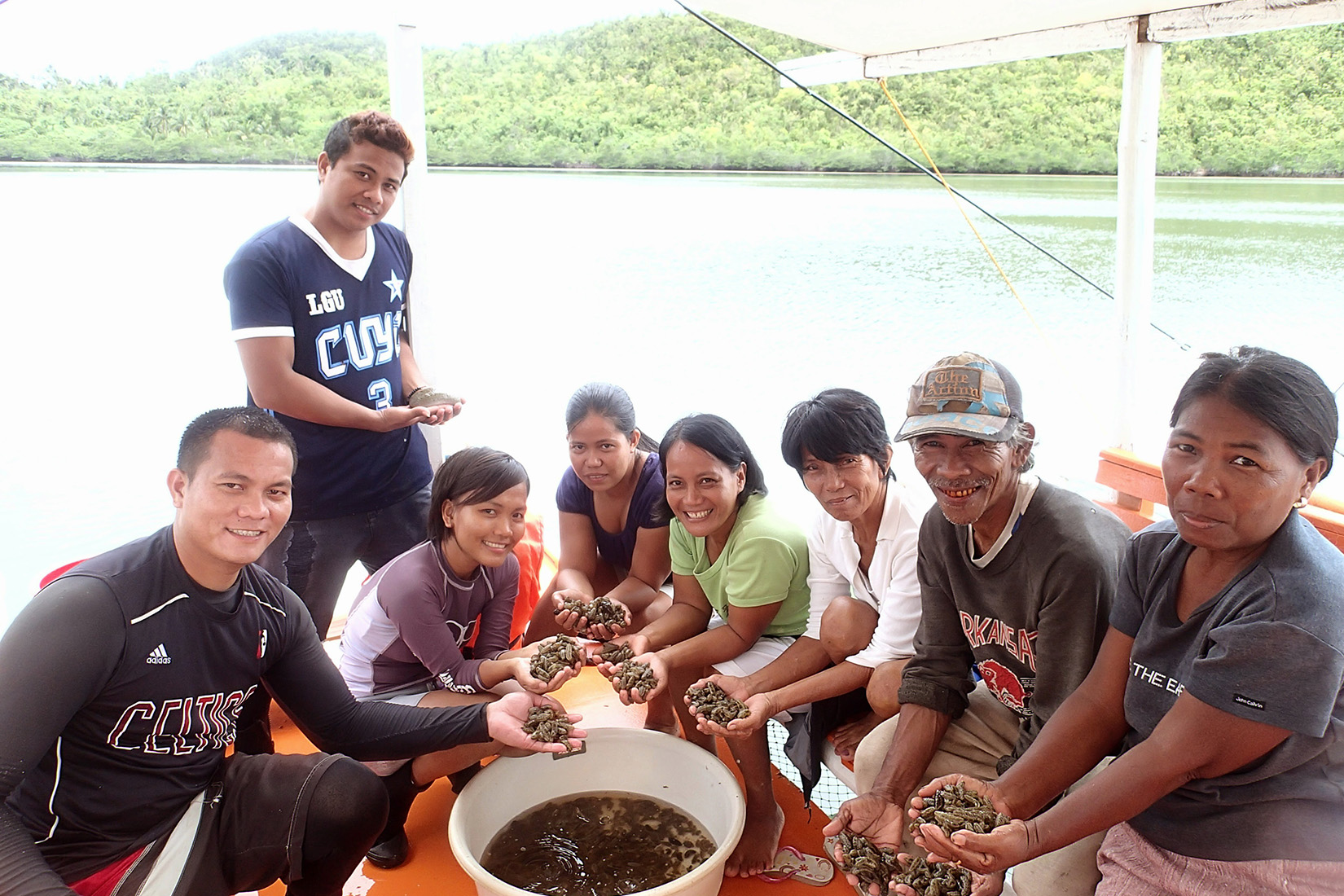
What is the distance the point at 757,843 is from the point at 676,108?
16693 millimetres

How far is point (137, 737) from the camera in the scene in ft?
5.67

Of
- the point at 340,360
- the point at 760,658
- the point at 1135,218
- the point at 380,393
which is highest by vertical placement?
the point at 1135,218

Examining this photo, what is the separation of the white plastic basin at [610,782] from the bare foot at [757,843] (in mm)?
63

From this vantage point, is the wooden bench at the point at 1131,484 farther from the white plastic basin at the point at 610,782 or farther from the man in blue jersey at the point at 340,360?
the man in blue jersey at the point at 340,360

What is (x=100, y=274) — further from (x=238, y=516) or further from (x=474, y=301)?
(x=238, y=516)

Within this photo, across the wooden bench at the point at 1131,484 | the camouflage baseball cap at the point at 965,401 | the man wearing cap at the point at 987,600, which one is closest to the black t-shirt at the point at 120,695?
the man wearing cap at the point at 987,600

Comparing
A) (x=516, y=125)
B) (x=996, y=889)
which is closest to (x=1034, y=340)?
(x=516, y=125)

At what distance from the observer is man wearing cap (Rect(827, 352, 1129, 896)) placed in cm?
178

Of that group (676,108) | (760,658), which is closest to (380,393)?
(760,658)

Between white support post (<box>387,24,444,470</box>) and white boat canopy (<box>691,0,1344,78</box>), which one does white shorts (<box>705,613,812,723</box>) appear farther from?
white boat canopy (<box>691,0,1344,78</box>)

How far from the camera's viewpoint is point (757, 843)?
2.27m

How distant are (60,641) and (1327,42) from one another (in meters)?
10.2

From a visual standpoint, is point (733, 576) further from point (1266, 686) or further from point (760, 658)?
point (1266, 686)

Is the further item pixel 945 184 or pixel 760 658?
pixel 945 184
